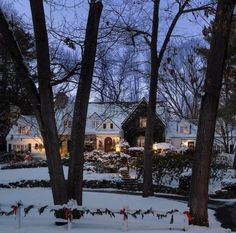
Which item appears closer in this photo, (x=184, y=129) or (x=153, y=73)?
(x=153, y=73)

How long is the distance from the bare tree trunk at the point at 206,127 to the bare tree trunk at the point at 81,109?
2.79 meters

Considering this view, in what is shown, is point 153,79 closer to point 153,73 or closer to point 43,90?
point 153,73

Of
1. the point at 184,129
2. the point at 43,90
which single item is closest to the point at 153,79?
the point at 43,90

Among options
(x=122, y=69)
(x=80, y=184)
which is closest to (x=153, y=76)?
(x=122, y=69)

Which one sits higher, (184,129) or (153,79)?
(184,129)

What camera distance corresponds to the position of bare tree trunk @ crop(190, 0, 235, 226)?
12.2 meters

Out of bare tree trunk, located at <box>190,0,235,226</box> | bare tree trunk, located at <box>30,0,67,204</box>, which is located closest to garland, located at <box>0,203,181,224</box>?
bare tree trunk, located at <box>30,0,67,204</box>

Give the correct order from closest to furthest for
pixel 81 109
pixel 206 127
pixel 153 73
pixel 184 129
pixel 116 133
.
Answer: pixel 206 127 → pixel 81 109 → pixel 153 73 → pixel 116 133 → pixel 184 129

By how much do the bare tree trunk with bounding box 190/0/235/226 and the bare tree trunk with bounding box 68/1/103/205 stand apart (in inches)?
110

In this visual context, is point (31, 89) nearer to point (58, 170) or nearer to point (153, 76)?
point (58, 170)

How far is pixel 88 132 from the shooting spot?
63938 mm

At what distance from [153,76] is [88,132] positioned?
144 feet

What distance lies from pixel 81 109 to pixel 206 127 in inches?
121

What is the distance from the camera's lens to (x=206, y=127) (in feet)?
40.9
